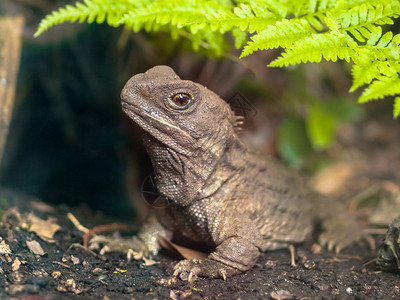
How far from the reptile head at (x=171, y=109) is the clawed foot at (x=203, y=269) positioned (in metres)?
1.12

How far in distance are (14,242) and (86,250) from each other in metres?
0.76

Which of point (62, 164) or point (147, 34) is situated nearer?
point (147, 34)

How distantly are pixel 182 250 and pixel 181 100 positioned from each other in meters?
1.75

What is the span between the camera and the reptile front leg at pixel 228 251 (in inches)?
158

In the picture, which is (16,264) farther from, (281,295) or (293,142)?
(293,142)

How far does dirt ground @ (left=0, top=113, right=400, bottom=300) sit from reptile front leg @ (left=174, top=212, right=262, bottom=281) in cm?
10

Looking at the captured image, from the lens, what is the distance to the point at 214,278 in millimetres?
4012

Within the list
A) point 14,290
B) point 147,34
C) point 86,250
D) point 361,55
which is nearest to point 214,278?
point 86,250

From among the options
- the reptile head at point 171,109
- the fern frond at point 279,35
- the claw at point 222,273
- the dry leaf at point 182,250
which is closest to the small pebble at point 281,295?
the claw at point 222,273

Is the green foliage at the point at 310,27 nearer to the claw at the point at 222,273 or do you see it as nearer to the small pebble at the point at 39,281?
the claw at the point at 222,273

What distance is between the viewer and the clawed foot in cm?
398

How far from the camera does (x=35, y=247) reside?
4.01 meters

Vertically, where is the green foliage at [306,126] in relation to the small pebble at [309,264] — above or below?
above

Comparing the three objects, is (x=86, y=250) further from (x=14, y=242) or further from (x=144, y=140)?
(x=144, y=140)
